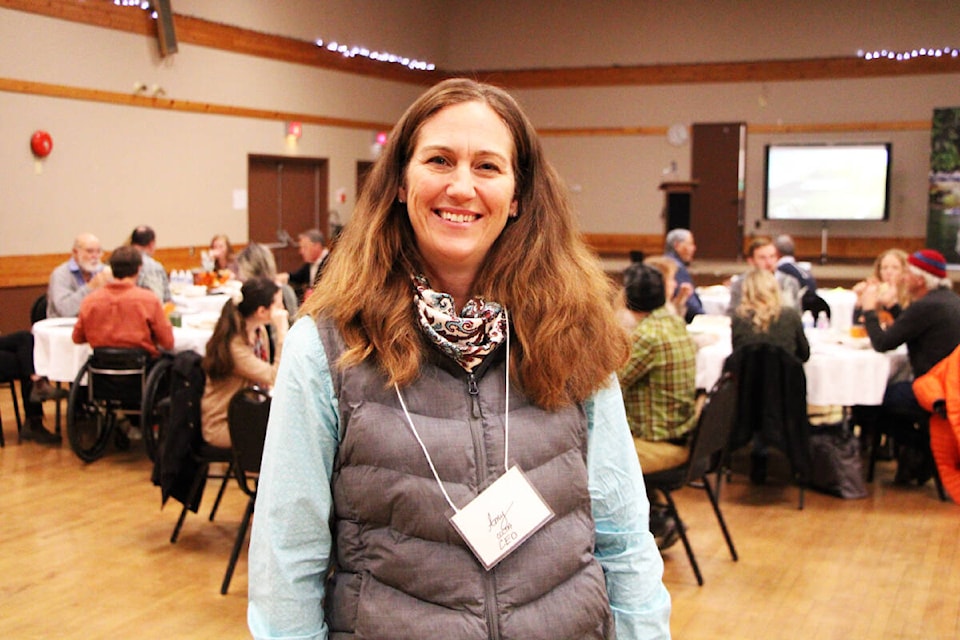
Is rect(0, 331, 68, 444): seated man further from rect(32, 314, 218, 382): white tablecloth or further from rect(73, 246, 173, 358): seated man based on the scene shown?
rect(73, 246, 173, 358): seated man

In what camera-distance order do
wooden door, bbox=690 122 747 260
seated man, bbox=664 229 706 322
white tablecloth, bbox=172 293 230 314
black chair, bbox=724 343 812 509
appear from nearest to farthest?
1. black chair, bbox=724 343 812 509
2. seated man, bbox=664 229 706 322
3. white tablecloth, bbox=172 293 230 314
4. wooden door, bbox=690 122 747 260

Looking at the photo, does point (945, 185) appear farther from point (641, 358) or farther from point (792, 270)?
point (641, 358)

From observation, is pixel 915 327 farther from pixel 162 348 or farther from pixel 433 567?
pixel 433 567

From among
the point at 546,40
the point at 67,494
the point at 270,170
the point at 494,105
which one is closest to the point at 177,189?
the point at 270,170

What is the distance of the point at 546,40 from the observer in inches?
658

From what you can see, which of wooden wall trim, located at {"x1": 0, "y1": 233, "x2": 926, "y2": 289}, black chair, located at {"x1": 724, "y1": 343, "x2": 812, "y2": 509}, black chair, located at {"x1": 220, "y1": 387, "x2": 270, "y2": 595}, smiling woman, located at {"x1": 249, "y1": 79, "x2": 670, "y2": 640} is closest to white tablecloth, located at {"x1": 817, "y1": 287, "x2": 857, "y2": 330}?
black chair, located at {"x1": 724, "y1": 343, "x2": 812, "y2": 509}

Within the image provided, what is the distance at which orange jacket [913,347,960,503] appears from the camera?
485 centimetres

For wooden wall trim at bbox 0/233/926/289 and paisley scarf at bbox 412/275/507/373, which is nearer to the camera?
paisley scarf at bbox 412/275/507/373

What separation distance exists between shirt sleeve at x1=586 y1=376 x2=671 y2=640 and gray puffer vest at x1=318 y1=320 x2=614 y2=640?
6 cm

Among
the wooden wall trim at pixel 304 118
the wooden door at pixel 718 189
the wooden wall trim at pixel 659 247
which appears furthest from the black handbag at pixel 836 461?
the wooden door at pixel 718 189

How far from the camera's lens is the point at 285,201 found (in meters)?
13.5

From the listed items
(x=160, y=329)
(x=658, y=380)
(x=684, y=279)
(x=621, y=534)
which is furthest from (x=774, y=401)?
(x=621, y=534)

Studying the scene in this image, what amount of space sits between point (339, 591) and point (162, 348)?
5142mm

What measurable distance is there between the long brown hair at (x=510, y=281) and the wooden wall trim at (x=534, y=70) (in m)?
9.67
